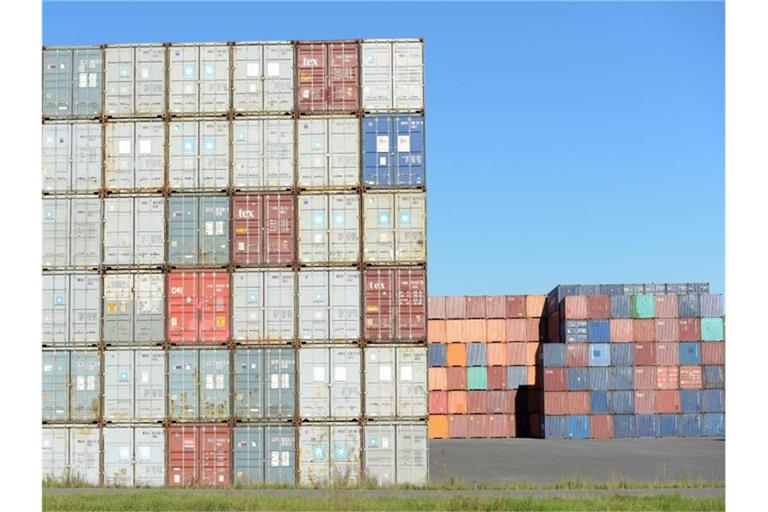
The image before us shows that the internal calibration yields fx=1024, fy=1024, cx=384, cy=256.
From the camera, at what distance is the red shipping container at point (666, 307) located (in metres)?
63.5

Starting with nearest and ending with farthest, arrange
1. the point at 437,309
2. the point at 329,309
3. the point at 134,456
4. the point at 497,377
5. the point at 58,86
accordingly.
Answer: the point at 134,456
the point at 329,309
the point at 58,86
the point at 497,377
the point at 437,309

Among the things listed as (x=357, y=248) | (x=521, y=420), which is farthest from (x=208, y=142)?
(x=521, y=420)

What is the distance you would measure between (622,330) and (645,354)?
201cm

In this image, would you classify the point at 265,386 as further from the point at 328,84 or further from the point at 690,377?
the point at 690,377

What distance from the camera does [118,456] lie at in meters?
28.9

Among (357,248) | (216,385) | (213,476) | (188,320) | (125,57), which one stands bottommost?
(213,476)

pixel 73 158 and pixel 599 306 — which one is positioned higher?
pixel 73 158

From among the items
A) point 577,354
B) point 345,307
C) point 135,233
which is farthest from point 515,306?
point 135,233

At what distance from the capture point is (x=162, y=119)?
3009 cm

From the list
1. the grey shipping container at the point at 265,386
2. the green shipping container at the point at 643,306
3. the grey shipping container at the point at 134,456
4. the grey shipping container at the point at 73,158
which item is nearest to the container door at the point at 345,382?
the grey shipping container at the point at 265,386

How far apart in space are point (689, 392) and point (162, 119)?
143 feet

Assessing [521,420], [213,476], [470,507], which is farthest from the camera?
[521,420]

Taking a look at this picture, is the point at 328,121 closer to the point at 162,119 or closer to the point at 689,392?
the point at 162,119
